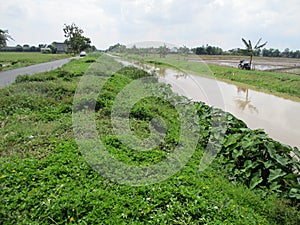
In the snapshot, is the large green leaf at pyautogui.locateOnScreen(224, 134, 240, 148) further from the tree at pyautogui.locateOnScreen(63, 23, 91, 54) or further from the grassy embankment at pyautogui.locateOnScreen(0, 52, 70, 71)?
the tree at pyautogui.locateOnScreen(63, 23, 91, 54)

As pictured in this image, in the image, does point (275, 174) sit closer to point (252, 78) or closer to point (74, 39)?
point (252, 78)

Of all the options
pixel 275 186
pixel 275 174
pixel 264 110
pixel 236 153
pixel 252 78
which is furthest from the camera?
pixel 252 78

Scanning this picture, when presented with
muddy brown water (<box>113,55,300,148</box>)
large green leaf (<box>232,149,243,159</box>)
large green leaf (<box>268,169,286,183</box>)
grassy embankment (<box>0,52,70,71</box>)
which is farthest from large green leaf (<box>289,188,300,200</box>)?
grassy embankment (<box>0,52,70,71</box>)

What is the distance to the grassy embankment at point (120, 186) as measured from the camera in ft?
7.47

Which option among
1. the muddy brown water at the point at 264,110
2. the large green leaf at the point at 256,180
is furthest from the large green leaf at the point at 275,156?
the muddy brown water at the point at 264,110

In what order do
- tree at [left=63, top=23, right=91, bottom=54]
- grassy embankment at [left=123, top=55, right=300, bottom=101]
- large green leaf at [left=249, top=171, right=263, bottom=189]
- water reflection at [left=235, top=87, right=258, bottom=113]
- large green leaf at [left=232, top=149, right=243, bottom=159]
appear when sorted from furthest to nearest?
tree at [left=63, top=23, right=91, bottom=54] → grassy embankment at [left=123, top=55, right=300, bottom=101] → water reflection at [left=235, top=87, right=258, bottom=113] → large green leaf at [left=232, top=149, right=243, bottom=159] → large green leaf at [left=249, top=171, right=263, bottom=189]

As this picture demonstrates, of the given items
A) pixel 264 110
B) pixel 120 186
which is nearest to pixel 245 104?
pixel 264 110

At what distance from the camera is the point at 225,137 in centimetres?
460

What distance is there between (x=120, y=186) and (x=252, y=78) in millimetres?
15779

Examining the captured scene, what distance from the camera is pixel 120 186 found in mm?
2736

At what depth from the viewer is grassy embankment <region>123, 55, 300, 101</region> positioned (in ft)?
38.6

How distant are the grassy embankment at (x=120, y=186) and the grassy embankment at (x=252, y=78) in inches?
262

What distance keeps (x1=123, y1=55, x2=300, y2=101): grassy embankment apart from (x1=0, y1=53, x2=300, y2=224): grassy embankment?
6.65 meters

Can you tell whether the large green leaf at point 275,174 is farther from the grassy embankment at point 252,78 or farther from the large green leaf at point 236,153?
the grassy embankment at point 252,78
